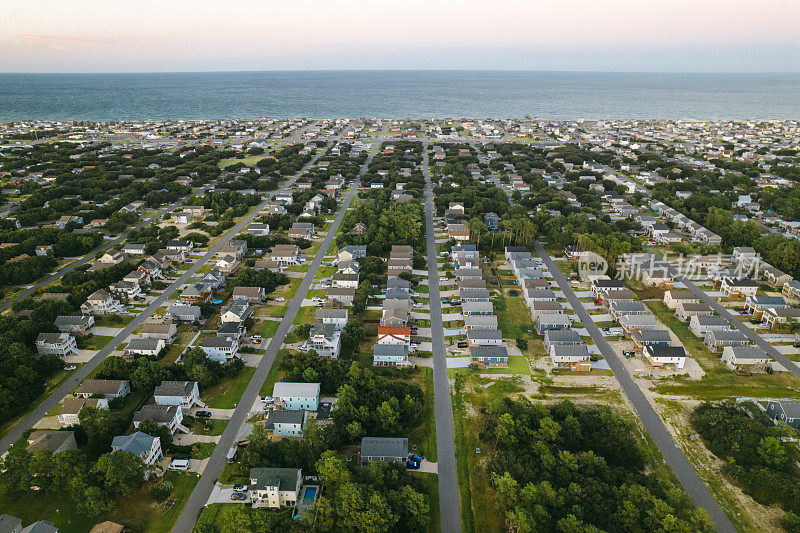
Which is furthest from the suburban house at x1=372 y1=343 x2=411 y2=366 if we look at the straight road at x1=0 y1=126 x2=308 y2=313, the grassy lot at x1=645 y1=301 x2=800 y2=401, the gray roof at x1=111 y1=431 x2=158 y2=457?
the straight road at x1=0 y1=126 x2=308 y2=313

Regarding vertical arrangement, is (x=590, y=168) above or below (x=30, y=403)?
above

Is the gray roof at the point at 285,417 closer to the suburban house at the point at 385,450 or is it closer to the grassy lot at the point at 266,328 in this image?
the suburban house at the point at 385,450

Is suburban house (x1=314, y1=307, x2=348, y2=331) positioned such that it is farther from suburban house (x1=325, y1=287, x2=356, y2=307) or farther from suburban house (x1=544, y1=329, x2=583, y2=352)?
suburban house (x1=544, y1=329, x2=583, y2=352)

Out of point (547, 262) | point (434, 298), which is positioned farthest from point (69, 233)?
point (547, 262)

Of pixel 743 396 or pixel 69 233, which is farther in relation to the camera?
pixel 69 233

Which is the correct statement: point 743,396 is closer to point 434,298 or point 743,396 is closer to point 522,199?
point 434,298

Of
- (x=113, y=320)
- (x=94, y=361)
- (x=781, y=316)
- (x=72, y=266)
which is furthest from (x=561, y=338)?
(x=72, y=266)

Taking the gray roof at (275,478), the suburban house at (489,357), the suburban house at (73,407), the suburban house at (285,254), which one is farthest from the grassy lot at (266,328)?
the suburban house at (489,357)
